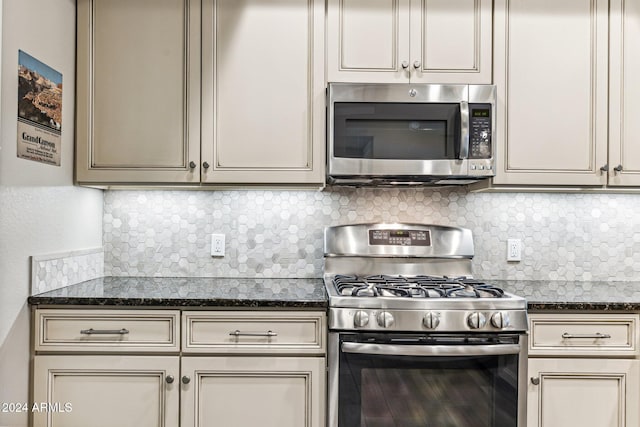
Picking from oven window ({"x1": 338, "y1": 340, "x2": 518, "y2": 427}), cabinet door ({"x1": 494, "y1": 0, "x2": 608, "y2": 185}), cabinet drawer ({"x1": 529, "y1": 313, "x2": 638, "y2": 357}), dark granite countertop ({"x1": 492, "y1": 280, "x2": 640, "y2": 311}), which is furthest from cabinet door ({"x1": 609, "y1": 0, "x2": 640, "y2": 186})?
oven window ({"x1": 338, "y1": 340, "x2": 518, "y2": 427})

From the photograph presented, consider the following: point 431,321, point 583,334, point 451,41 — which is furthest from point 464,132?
point 583,334

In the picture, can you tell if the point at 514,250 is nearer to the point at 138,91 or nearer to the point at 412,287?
the point at 412,287

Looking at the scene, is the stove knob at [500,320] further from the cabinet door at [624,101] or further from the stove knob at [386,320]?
the cabinet door at [624,101]

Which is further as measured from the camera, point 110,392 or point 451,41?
point 451,41

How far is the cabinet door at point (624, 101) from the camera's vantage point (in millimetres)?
2057

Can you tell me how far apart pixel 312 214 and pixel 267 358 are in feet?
2.73

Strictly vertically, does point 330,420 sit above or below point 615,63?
below

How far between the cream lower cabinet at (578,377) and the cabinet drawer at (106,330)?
1393 mm

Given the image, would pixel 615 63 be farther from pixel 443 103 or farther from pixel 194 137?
pixel 194 137

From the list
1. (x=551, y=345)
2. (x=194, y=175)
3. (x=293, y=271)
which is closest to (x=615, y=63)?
(x=551, y=345)

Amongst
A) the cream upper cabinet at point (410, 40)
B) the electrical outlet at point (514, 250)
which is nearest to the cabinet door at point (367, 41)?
the cream upper cabinet at point (410, 40)

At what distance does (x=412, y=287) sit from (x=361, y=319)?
33 centimetres

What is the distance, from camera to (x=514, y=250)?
2367 millimetres

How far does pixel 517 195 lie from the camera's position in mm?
2385
